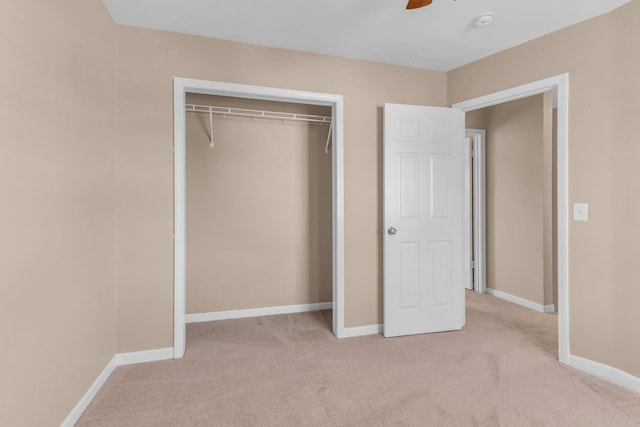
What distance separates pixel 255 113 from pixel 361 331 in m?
2.45

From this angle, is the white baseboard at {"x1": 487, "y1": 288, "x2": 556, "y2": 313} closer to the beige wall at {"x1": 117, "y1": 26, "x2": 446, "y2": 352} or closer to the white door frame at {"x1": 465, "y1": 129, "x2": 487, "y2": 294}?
the white door frame at {"x1": 465, "y1": 129, "x2": 487, "y2": 294}

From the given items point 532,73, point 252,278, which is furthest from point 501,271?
point 252,278

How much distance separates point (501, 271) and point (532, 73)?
2.50 meters

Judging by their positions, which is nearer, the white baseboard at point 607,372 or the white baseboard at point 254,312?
the white baseboard at point 607,372

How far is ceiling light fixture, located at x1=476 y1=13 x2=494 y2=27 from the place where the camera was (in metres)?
2.36

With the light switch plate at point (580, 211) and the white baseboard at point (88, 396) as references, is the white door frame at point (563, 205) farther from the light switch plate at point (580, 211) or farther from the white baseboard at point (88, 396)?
the white baseboard at point (88, 396)

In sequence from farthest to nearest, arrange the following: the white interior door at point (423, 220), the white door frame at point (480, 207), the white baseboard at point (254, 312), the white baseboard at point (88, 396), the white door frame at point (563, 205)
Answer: the white door frame at point (480, 207) → the white baseboard at point (254, 312) → the white interior door at point (423, 220) → the white door frame at point (563, 205) → the white baseboard at point (88, 396)

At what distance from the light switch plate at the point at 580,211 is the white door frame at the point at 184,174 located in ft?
5.75

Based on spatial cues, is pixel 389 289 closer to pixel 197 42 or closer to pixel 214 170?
pixel 214 170

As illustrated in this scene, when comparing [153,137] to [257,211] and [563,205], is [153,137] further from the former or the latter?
[563,205]

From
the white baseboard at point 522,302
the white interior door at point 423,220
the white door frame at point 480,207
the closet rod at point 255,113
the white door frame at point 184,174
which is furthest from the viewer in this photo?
the white door frame at point 480,207

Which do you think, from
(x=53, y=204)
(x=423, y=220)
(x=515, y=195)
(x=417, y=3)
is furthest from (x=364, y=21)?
(x=515, y=195)

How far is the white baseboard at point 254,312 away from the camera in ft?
11.5

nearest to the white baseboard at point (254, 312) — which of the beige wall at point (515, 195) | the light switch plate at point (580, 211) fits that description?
the beige wall at point (515, 195)
